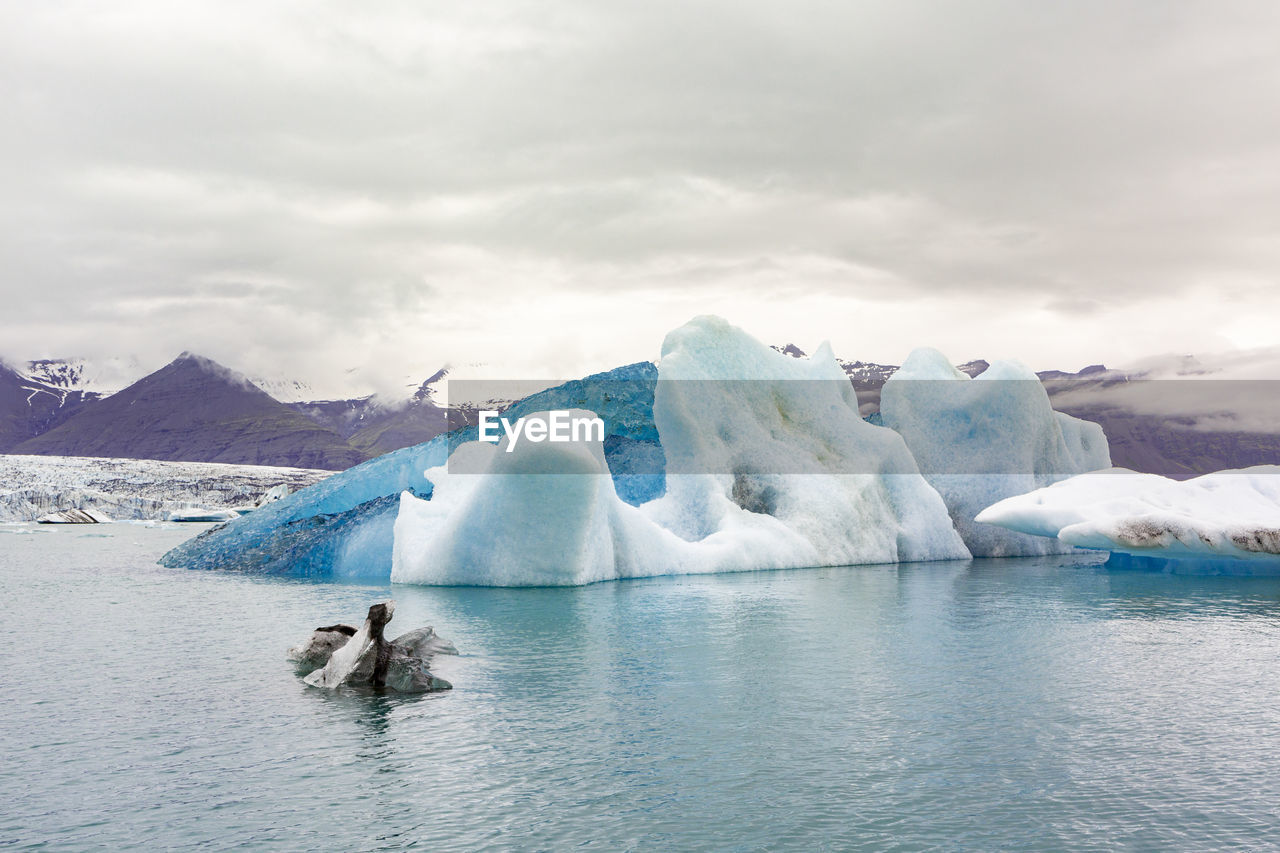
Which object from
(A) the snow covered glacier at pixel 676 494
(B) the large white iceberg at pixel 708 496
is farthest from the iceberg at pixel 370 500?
(B) the large white iceberg at pixel 708 496

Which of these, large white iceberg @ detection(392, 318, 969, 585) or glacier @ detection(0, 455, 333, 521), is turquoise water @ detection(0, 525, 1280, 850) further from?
glacier @ detection(0, 455, 333, 521)

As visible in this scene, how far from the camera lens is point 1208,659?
39.3ft

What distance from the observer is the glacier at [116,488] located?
62812 millimetres

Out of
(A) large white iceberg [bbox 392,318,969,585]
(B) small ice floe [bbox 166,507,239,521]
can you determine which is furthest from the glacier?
(A) large white iceberg [bbox 392,318,969,585]

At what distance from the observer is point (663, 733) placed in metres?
8.66

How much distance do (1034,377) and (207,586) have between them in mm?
22766

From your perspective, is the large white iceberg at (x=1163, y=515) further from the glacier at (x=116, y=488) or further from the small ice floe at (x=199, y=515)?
the small ice floe at (x=199, y=515)

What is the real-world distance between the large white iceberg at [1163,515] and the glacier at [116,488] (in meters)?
41.4

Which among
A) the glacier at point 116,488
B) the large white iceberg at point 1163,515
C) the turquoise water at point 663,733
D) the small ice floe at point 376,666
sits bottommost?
the turquoise water at point 663,733

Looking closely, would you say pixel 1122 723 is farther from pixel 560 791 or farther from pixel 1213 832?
pixel 560 791

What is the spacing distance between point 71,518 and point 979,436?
5186cm

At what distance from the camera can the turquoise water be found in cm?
648

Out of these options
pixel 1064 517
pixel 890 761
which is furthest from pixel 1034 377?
pixel 890 761

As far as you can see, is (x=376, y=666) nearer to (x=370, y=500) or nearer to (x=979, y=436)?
(x=370, y=500)
